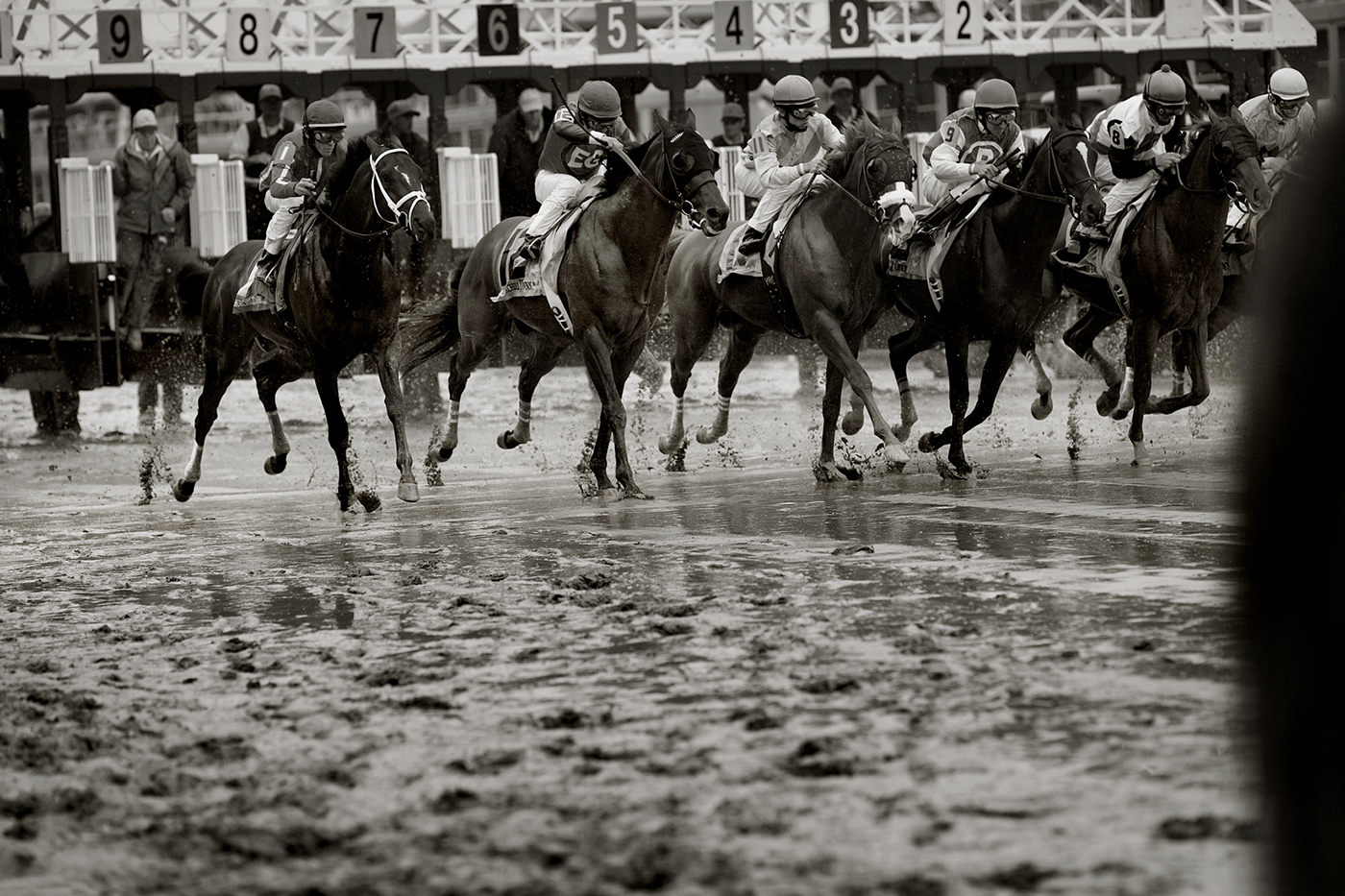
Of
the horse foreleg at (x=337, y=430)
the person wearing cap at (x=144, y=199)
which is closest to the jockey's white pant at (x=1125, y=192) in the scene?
the horse foreleg at (x=337, y=430)

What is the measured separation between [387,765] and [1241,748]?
3184 millimetres

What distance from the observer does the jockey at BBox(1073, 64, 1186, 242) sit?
11.9 metres

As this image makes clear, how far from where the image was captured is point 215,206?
1861 cm

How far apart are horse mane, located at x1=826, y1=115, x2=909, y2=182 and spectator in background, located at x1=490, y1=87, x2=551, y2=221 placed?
7.41 m

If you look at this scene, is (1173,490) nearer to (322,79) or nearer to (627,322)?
(627,322)

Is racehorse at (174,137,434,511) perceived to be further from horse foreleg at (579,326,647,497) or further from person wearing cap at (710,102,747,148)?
person wearing cap at (710,102,747,148)

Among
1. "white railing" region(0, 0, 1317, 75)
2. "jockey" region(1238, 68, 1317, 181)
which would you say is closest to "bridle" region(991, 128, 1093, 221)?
"jockey" region(1238, 68, 1317, 181)

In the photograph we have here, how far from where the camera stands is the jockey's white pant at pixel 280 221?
1195 centimetres

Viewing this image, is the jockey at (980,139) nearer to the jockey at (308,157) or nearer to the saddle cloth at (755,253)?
the saddle cloth at (755,253)

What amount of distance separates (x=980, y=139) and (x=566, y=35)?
9.34 m

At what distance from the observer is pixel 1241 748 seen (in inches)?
51.4

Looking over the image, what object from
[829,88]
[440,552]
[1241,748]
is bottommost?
Answer: [440,552]

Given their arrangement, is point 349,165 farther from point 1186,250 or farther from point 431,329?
point 1186,250

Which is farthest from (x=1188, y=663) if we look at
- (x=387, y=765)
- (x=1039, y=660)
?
(x=387, y=765)
